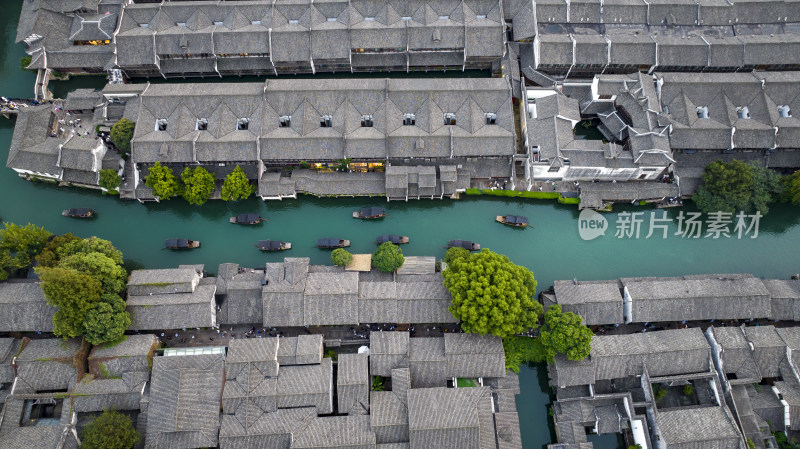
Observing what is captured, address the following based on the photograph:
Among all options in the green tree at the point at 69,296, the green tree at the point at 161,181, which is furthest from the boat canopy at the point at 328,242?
the green tree at the point at 69,296

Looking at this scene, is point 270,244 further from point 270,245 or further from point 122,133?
point 122,133

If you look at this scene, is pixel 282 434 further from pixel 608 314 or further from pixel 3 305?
pixel 608 314

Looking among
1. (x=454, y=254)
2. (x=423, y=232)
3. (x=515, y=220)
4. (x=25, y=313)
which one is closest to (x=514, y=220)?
(x=515, y=220)

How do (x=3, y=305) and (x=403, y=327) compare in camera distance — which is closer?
(x=3, y=305)

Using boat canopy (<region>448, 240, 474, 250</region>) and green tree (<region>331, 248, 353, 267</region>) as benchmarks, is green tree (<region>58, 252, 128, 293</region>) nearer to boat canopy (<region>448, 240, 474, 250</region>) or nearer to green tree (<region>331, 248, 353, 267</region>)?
green tree (<region>331, 248, 353, 267</region>)

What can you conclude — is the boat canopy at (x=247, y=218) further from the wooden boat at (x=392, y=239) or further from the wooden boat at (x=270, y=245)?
the wooden boat at (x=392, y=239)

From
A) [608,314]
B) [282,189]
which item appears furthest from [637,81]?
[282,189]
